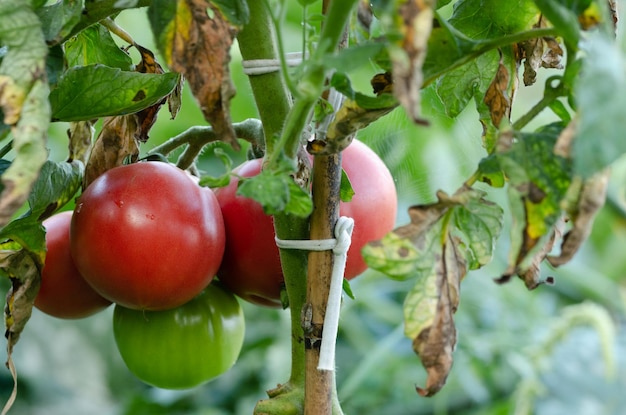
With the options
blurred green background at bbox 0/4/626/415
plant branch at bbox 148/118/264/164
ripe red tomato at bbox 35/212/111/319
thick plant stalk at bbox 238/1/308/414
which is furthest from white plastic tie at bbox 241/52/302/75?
blurred green background at bbox 0/4/626/415

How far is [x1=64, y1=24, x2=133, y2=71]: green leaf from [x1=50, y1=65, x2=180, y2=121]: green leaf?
0.07m

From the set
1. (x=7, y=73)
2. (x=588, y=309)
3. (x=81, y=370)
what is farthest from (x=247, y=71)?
(x=81, y=370)

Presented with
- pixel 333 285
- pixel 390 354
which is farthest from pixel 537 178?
pixel 390 354

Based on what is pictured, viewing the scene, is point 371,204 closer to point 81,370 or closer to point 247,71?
point 247,71

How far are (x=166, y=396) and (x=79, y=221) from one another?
1.17 metres

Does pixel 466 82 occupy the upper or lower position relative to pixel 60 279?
upper

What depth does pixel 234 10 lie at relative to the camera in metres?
0.38

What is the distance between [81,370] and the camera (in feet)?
6.93

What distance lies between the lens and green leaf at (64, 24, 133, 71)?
56cm

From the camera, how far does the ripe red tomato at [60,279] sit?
1.96 ft

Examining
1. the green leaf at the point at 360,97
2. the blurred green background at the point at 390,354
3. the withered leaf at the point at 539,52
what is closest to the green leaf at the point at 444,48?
the green leaf at the point at 360,97

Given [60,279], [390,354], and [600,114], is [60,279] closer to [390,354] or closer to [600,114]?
[600,114]

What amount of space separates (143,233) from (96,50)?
0.14 m

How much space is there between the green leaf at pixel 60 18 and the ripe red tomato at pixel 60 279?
0.21m
